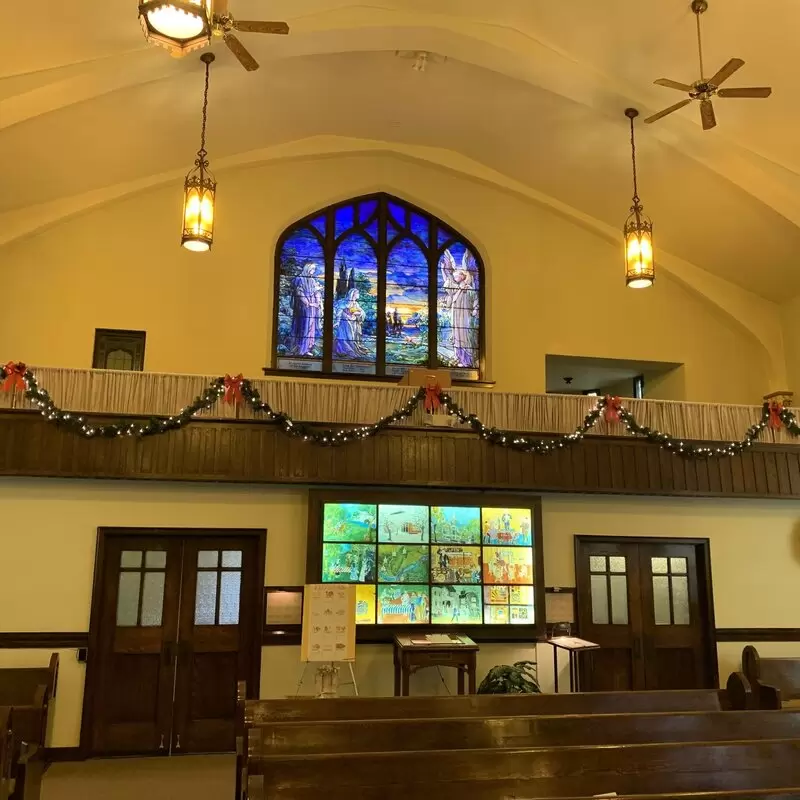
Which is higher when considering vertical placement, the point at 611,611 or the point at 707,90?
the point at 707,90

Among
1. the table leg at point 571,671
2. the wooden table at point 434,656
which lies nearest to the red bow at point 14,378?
the wooden table at point 434,656

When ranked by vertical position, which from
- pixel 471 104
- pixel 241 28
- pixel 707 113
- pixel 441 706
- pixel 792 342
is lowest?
pixel 441 706

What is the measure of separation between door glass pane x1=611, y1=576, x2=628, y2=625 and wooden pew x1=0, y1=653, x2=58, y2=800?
5.49 metres

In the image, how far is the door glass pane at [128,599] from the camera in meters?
7.16

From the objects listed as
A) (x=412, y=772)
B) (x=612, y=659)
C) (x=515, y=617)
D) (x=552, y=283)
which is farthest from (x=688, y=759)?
(x=552, y=283)

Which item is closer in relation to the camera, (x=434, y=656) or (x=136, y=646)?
(x=434, y=656)

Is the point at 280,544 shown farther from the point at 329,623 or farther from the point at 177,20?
the point at 177,20

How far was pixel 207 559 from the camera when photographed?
7402mm

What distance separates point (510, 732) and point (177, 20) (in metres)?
3.89

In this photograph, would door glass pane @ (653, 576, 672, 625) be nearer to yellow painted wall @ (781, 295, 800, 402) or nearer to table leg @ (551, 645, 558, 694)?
table leg @ (551, 645, 558, 694)

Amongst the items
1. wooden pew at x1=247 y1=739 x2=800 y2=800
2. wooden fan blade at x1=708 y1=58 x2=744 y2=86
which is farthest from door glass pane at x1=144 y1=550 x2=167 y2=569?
wooden fan blade at x1=708 y1=58 x2=744 y2=86

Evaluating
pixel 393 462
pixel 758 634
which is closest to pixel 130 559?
pixel 393 462

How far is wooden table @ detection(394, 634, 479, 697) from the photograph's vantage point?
265 inches

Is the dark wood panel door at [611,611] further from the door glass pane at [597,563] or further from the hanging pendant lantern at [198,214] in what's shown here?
the hanging pendant lantern at [198,214]
